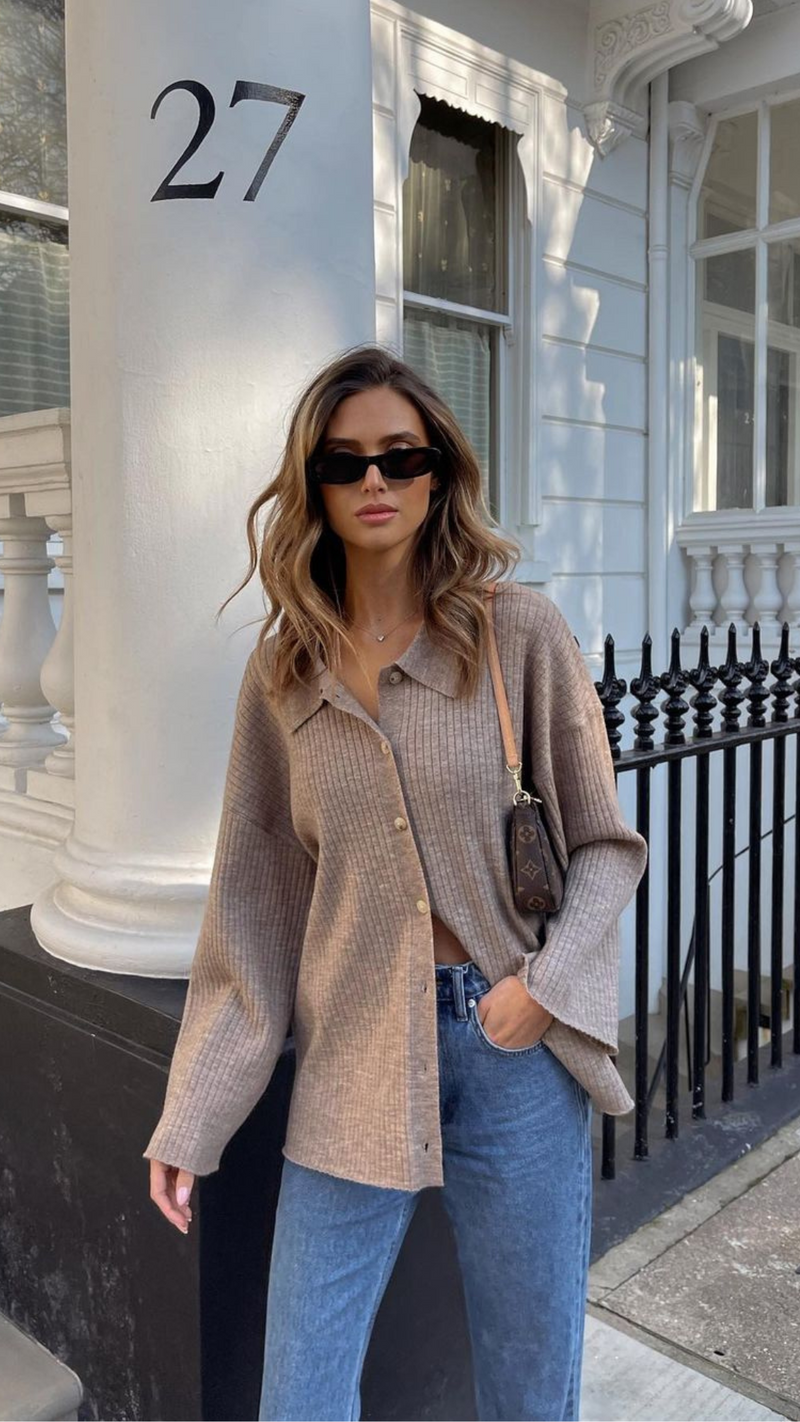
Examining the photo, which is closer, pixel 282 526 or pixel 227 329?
pixel 282 526

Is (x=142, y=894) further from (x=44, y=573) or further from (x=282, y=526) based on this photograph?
(x=44, y=573)

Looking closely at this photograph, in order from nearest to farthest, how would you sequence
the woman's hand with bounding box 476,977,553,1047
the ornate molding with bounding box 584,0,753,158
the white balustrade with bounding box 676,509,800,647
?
1. the woman's hand with bounding box 476,977,553,1047
2. the ornate molding with bounding box 584,0,753,158
3. the white balustrade with bounding box 676,509,800,647

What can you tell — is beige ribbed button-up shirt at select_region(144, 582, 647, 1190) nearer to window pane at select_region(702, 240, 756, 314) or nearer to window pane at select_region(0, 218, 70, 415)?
window pane at select_region(0, 218, 70, 415)

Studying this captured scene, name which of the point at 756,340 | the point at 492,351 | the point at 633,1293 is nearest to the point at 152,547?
the point at 633,1293

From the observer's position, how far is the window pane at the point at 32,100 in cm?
433

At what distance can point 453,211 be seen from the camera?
6.20 metres

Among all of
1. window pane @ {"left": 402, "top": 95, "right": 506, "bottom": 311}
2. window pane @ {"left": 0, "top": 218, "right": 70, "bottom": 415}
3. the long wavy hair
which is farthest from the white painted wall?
the long wavy hair

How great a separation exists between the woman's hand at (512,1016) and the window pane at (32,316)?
3.59 meters

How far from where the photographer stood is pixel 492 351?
6.48 meters

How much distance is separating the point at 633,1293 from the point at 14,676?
2.11m

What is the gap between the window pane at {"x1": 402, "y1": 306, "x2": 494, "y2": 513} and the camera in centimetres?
614

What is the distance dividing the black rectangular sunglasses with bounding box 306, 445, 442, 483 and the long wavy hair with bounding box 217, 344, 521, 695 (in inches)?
1.5

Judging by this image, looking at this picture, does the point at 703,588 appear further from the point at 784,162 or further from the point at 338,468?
the point at 338,468

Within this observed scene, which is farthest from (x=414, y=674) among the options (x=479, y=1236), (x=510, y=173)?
(x=510, y=173)
